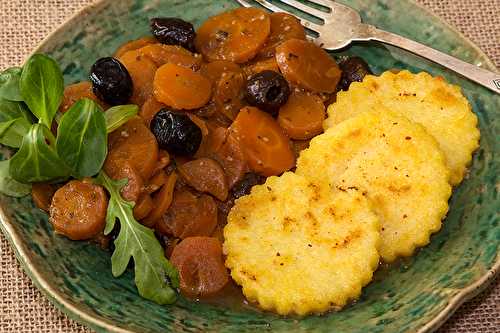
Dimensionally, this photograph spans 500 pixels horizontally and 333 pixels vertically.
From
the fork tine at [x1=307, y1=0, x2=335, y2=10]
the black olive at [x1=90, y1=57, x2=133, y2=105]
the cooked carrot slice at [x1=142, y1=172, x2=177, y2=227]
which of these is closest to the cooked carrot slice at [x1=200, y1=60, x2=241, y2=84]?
the black olive at [x1=90, y1=57, x2=133, y2=105]

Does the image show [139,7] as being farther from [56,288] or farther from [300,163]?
[56,288]

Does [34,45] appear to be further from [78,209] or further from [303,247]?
[303,247]

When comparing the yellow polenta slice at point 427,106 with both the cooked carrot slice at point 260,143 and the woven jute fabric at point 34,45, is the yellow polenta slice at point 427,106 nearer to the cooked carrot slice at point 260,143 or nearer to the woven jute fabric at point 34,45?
the cooked carrot slice at point 260,143

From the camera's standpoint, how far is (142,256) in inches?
108

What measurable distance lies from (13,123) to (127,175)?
19.4 inches

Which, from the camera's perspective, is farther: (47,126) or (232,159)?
(232,159)

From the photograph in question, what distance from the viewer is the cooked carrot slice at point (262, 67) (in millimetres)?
3334

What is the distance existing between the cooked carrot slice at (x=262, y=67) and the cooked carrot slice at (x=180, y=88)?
236 mm

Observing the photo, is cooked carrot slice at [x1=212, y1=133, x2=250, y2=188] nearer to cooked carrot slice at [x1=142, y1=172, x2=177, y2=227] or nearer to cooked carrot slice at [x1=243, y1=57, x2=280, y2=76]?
cooked carrot slice at [x1=142, y1=172, x2=177, y2=227]

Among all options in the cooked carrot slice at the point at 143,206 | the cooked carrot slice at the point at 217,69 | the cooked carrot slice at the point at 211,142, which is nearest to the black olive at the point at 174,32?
the cooked carrot slice at the point at 217,69

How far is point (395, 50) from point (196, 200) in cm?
132

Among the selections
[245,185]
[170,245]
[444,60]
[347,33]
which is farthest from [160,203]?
[444,60]

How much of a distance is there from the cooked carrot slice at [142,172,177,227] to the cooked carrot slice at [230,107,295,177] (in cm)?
38

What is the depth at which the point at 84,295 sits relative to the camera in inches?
108
